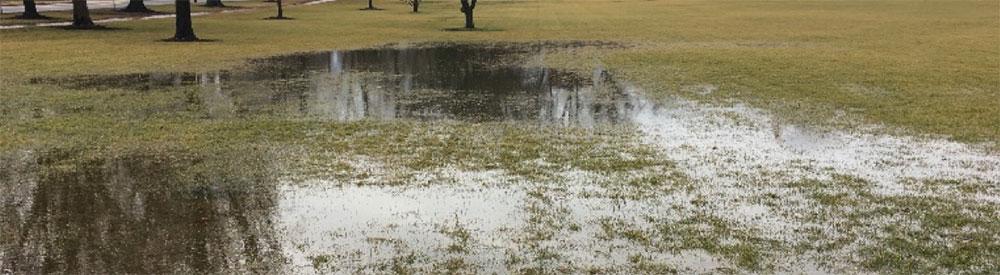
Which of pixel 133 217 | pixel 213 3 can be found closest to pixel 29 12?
pixel 213 3

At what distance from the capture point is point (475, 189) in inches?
424

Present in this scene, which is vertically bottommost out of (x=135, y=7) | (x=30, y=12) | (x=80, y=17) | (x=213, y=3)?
(x=213, y=3)

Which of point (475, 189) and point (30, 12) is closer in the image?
point (475, 189)

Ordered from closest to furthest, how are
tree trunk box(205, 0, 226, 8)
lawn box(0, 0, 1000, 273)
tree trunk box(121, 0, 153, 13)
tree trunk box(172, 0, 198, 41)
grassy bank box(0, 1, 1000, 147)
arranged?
lawn box(0, 0, 1000, 273)
grassy bank box(0, 1, 1000, 147)
tree trunk box(172, 0, 198, 41)
tree trunk box(121, 0, 153, 13)
tree trunk box(205, 0, 226, 8)

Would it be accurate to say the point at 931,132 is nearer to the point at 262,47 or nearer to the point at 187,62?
the point at 187,62

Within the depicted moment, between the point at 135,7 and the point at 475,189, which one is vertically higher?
the point at 475,189

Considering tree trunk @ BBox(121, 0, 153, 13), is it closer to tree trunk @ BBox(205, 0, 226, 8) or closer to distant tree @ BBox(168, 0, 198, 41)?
tree trunk @ BBox(205, 0, 226, 8)

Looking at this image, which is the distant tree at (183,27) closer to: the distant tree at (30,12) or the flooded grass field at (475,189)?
the flooded grass field at (475,189)

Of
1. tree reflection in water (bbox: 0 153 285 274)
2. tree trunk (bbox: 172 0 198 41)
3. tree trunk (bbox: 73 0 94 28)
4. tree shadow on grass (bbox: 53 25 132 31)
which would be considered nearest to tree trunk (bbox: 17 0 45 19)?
tree shadow on grass (bbox: 53 25 132 31)

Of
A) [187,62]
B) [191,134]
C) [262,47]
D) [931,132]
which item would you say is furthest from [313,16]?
[931,132]

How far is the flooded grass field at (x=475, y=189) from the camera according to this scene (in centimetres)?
832

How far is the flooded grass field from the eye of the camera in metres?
8.32

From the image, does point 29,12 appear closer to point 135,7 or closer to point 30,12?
point 30,12

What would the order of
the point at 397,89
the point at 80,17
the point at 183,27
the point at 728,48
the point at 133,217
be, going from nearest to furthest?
1. the point at 133,217
2. the point at 397,89
3. the point at 728,48
4. the point at 183,27
5. the point at 80,17
